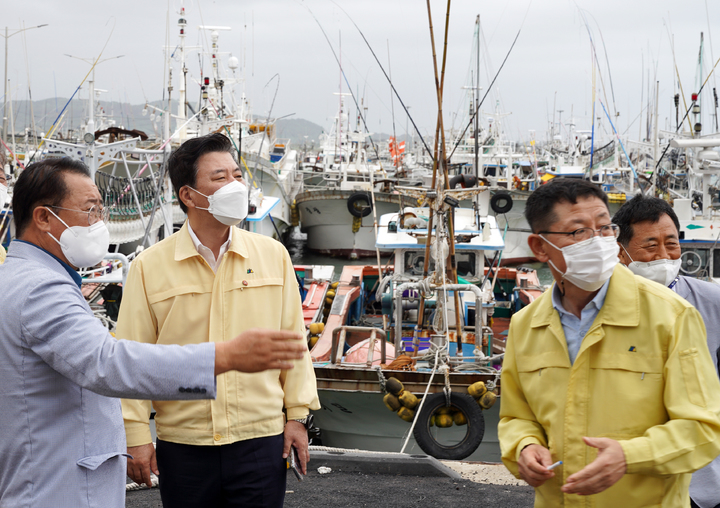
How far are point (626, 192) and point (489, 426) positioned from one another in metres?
17.7

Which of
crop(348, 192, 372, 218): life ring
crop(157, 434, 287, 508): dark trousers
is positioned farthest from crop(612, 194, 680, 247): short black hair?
crop(348, 192, 372, 218): life ring

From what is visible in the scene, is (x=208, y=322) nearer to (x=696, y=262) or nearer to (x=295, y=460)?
(x=295, y=460)

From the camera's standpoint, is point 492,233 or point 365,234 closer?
point 492,233

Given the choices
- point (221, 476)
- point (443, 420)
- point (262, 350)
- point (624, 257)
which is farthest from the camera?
point (443, 420)

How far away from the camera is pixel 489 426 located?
6.44 m

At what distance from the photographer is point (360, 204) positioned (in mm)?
22000

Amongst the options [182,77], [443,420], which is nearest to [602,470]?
[443,420]

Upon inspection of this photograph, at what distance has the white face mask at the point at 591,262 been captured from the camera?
70.6 inches

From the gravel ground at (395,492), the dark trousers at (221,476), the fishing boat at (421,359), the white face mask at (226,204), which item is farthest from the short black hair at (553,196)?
the fishing boat at (421,359)

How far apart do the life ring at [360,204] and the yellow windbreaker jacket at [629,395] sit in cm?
1737

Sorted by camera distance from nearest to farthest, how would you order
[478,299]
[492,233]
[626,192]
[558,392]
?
[558,392], [478,299], [492,233], [626,192]

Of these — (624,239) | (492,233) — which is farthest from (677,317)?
(492,233)

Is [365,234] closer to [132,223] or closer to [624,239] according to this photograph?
[132,223]

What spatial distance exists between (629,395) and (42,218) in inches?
65.5
